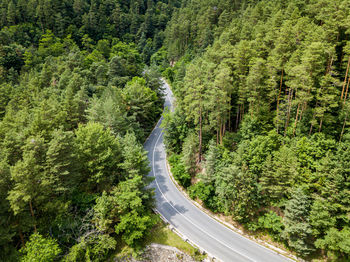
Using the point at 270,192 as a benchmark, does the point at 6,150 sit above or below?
above

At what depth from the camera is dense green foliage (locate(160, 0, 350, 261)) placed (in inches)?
901

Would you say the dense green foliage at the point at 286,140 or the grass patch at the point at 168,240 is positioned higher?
the dense green foliage at the point at 286,140

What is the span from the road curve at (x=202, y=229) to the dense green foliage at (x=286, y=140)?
2.06 metres

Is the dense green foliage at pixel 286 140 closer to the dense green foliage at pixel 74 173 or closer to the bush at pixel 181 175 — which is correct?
the bush at pixel 181 175

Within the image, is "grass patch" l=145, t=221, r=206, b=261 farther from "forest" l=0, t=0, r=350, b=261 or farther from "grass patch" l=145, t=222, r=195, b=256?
"forest" l=0, t=0, r=350, b=261

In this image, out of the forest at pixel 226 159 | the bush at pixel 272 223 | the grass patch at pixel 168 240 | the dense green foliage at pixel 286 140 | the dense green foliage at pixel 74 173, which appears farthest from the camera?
the grass patch at pixel 168 240

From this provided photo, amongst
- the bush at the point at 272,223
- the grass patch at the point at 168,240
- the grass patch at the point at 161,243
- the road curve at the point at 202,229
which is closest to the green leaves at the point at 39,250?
the grass patch at the point at 161,243

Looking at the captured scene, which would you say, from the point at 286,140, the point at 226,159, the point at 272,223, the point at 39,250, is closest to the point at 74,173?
the point at 39,250

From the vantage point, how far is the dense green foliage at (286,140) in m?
22.9

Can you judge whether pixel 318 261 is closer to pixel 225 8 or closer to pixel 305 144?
pixel 305 144

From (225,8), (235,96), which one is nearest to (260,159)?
(235,96)

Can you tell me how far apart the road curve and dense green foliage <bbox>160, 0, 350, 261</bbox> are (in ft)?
6.76

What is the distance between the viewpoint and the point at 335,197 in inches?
863

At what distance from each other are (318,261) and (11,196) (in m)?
32.2
